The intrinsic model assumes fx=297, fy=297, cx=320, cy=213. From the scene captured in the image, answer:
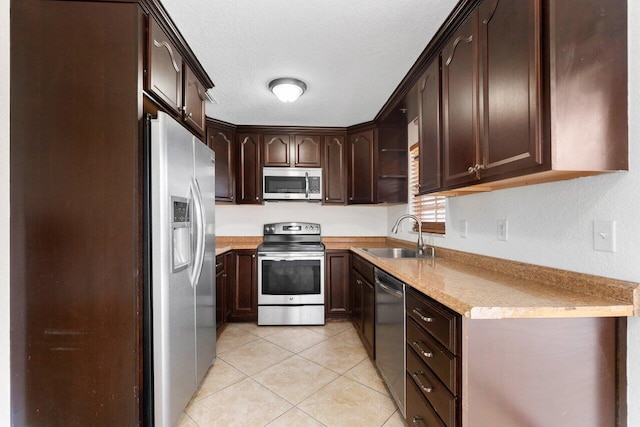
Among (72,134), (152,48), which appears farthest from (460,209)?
(72,134)

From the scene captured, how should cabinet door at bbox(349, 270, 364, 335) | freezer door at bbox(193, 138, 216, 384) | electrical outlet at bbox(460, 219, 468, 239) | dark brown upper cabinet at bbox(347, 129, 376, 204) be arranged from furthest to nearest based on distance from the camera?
1. dark brown upper cabinet at bbox(347, 129, 376, 204)
2. cabinet door at bbox(349, 270, 364, 335)
3. electrical outlet at bbox(460, 219, 468, 239)
4. freezer door at bbox(193, 138, 216, 384)

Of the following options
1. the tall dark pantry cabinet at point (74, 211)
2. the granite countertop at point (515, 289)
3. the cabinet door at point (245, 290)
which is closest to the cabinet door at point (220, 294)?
the cabinet door at point (245, 290)

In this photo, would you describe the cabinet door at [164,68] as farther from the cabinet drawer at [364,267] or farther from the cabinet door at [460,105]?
the cabinet drawer at [364,267]

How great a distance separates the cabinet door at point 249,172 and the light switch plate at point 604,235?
9.57ft

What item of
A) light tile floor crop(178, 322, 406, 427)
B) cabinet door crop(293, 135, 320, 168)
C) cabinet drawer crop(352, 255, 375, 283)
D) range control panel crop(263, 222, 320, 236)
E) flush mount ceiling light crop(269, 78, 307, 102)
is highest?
flush mount ceiling light crop(269, 78, 307, 102)

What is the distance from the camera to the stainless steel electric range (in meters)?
3.25

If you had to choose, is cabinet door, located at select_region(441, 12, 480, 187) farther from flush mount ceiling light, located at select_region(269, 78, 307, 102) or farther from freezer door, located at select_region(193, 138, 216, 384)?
freezer door, located at select_region(193, 138, 216, 384)

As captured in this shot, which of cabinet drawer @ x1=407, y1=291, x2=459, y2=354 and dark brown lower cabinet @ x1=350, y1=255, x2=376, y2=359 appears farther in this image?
dark brown lower cabinet @ x1=350, y1=255, x2=376, y2=359

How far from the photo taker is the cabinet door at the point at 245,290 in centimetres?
333

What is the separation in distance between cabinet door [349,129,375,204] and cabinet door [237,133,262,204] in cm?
108

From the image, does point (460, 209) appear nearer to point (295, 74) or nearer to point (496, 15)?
point (496, 15)

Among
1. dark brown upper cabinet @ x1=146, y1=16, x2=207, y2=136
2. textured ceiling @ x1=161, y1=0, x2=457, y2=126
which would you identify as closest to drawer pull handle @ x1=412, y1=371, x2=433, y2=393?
textured ceiling @ x1=161, y1=0, x2=457, y2=126

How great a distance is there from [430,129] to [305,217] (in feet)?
7.42

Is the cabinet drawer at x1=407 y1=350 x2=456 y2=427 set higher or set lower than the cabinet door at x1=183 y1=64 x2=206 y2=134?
lower
